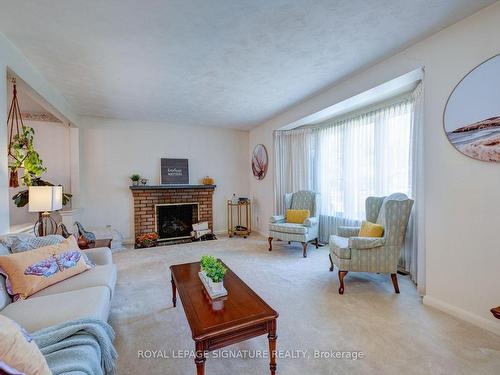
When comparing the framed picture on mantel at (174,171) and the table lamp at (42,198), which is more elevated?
the framed picture on mantel at (174,171)

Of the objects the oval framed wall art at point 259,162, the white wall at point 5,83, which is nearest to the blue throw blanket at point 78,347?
the white wall at point 5,83

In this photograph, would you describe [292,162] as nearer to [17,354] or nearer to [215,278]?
[215,278]

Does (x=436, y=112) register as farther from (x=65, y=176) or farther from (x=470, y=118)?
(x=65, y=176)

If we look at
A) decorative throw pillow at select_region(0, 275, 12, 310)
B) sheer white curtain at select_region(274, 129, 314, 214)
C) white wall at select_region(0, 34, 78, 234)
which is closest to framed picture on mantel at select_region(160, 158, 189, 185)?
sheer white curtain at select_region(274, 129, 314, 214)

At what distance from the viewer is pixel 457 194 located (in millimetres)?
2131

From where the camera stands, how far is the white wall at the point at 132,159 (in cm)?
469

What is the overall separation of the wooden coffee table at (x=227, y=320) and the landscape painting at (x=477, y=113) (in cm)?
210

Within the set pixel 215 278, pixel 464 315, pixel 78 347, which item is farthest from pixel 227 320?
pixel 464 315

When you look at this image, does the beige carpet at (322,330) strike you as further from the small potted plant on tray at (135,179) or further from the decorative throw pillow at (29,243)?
the small potted plant on tray at (135,179)

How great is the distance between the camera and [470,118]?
1999 millimetres

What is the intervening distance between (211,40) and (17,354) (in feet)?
8.01

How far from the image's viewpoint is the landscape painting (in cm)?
186

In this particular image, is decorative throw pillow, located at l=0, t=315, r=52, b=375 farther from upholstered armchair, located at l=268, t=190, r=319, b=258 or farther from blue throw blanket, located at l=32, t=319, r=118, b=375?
upholstered armchair, located at l=268, t=190, r=319, b=258

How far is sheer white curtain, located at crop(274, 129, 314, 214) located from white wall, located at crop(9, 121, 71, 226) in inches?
159
